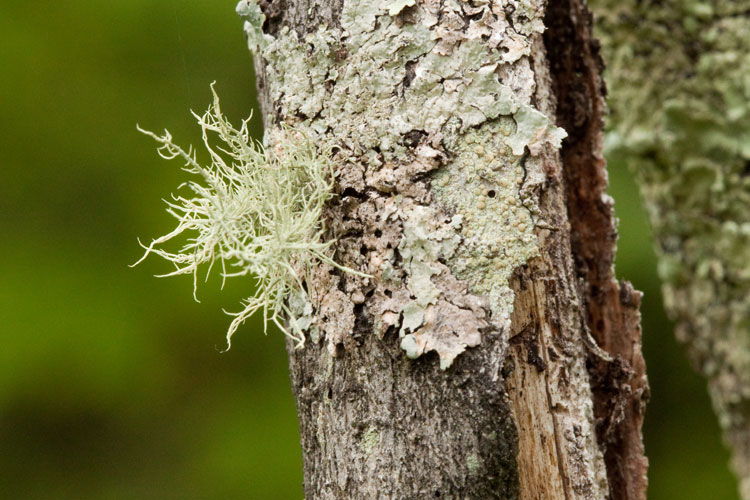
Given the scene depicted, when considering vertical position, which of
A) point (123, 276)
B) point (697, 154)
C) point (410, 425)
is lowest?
point (410, 425)

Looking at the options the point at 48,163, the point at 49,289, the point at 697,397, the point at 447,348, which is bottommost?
the point at 447,348

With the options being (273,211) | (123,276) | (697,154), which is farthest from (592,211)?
(123,276)

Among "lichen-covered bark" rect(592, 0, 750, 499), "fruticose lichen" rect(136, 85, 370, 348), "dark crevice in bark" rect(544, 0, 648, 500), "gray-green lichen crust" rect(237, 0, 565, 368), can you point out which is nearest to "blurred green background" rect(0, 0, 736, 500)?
"lichen-covered bark" rect(592, 0, 750, 499)

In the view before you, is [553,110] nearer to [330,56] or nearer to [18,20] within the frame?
[330,56]

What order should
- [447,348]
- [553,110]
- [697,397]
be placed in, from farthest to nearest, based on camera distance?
[697,397], [553,110], [447,348]

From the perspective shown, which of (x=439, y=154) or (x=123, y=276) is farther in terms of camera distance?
(x=123, y=276)

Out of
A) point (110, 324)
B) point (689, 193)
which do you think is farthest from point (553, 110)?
point (110, 324)

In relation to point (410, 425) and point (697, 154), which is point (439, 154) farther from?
point (697, 154)

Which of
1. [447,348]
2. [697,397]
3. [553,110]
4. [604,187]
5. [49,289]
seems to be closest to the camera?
[447,348]

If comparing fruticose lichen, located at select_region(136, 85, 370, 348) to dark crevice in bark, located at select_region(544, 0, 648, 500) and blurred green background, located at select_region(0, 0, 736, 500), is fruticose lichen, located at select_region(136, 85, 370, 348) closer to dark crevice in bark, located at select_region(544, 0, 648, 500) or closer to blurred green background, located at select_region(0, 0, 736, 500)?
dark crevice in bark, located at select_region(544, 0, 648, 500)
